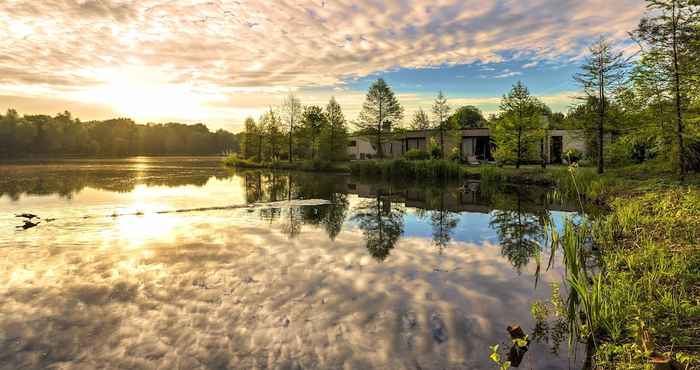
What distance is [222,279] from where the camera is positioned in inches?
335

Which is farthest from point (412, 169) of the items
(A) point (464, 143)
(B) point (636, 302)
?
(B) point (636, 302)

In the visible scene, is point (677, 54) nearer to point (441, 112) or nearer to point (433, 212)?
point (433, 212)

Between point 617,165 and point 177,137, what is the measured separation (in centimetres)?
15190

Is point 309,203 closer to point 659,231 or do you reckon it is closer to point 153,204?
point 153,204

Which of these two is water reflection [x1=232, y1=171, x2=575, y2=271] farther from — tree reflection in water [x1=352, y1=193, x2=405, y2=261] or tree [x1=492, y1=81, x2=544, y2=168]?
tree [x1=492, y1=81, x2=544, y2=168]

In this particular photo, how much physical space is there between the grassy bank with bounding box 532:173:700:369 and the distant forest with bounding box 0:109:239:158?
384 ft

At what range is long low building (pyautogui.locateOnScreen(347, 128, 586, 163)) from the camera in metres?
44.0

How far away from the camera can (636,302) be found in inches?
228

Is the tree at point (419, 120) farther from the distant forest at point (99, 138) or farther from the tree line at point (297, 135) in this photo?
the distant forest at point (99, 138)

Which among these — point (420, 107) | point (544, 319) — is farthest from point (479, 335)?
point (420, 107)

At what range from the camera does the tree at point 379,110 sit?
52938 mm

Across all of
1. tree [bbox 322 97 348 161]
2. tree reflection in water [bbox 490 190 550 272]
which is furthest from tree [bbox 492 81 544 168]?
tree [bbox 322 97 348 161]

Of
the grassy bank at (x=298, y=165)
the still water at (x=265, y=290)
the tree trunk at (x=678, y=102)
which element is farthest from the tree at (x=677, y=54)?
the grassy bank at (x=298, y=165)

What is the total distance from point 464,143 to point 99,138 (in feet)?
429
